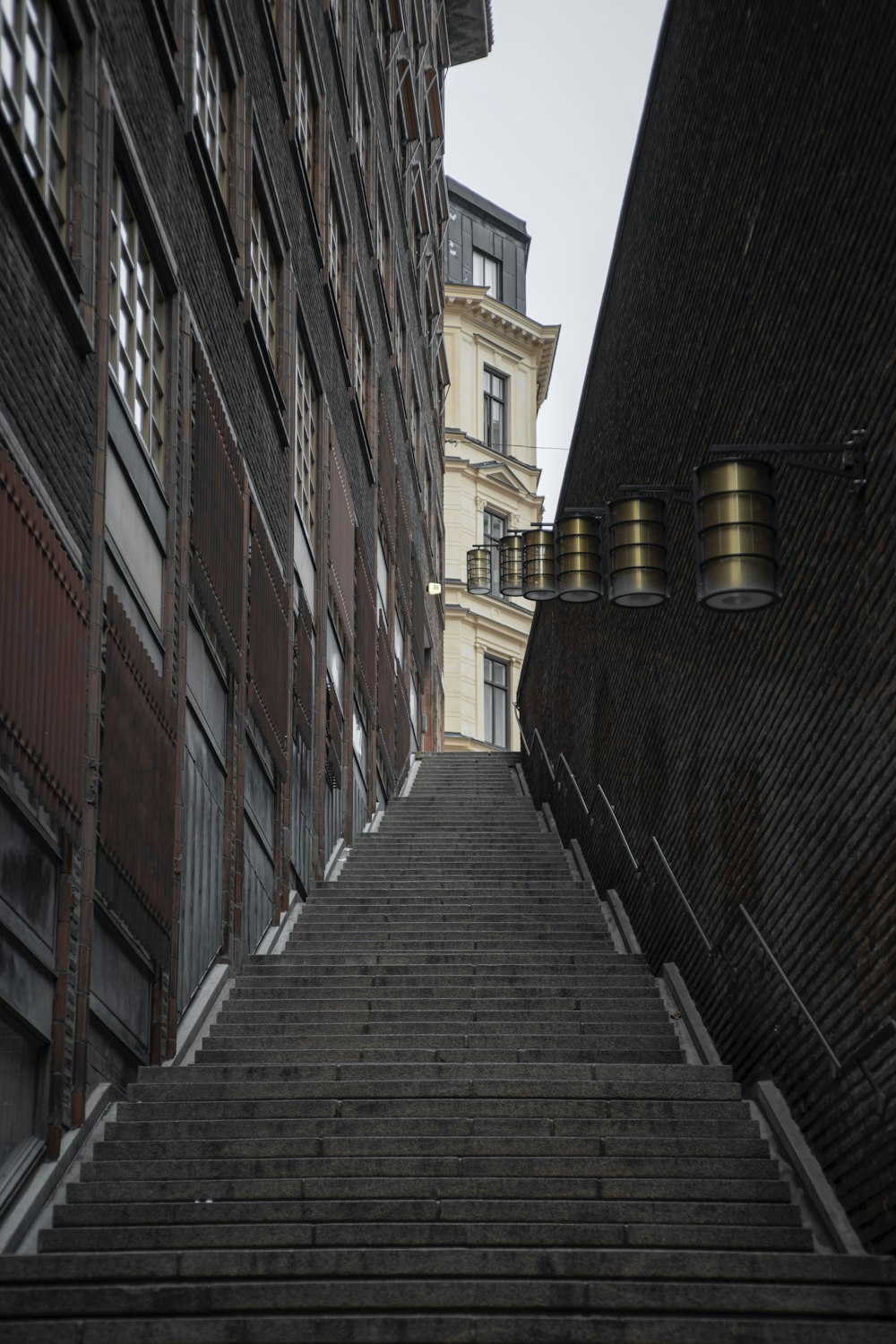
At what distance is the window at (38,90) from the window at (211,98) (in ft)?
15.3

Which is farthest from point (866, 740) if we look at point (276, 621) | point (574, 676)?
point (574, 676)

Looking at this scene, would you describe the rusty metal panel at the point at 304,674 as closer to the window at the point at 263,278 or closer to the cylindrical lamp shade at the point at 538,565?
the window at the point at 263,278

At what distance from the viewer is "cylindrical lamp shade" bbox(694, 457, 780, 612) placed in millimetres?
9453

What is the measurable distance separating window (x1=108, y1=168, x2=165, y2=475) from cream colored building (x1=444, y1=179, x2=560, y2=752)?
35459mm

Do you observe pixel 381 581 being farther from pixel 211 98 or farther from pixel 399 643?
pixel 211 98

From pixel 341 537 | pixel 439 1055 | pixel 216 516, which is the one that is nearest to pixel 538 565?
pixel 216 516

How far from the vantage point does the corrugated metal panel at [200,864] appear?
536 inches

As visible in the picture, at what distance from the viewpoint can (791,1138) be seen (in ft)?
Answer: 34.0

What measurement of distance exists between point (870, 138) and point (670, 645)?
6.56 meters

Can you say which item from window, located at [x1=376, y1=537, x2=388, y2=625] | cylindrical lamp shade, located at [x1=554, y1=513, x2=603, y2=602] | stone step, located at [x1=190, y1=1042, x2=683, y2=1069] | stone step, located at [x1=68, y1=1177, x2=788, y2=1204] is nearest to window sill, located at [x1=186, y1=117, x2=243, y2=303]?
cylindrical lamp shade, located at [x1=554, y1=513, x2=603, y2=602]

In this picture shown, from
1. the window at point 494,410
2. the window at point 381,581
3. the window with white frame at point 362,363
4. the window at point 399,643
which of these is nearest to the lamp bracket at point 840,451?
the window with white frame at point 362,363

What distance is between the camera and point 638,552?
11.1 meters

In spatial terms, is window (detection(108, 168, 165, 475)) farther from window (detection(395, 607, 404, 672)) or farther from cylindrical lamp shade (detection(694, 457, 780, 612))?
window (detection(395, 607, 404, 672))

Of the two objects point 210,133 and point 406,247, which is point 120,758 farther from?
point 406,247
